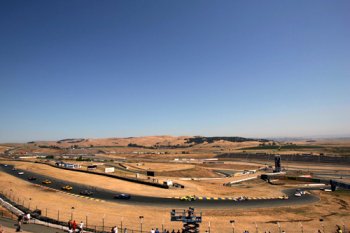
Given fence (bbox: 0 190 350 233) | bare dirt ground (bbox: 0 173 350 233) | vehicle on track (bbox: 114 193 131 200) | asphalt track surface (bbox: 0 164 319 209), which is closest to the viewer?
fence (bbox: 0 190 350 233)

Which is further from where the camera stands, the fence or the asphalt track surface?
the asphalt track surface

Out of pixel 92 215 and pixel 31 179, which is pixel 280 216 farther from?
pixel 31 179

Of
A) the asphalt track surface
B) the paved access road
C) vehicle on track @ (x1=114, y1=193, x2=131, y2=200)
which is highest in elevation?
the paved access road

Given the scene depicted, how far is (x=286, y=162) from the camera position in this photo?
498 ft

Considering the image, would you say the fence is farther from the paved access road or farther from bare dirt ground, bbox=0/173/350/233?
the paved access road

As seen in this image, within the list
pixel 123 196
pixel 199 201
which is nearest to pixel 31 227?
pixel 123 196

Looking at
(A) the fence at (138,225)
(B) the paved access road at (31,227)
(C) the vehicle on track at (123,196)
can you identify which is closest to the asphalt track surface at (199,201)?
(C) the vehicle on track at (123,196)

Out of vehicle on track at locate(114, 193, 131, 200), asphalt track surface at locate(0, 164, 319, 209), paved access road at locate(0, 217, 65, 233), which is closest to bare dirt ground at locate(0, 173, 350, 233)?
asphalt track surface at locate(0, 164, 319, 209)

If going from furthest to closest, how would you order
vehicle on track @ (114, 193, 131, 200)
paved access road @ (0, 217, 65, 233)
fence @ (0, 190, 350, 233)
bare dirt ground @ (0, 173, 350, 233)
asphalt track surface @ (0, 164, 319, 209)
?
vehicle on track @ (114, 193, 131, 200) → asphalt track surface @ (0, 164, 319, 209) → bare dirt ground @ (0, 173, 350, 233) → fence @ (0, 190, 350, 233) → paved access road @ (0, 217, 65, 233)

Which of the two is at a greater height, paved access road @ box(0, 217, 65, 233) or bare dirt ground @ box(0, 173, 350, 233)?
paved access road @ box(0, 217, 65, 233)

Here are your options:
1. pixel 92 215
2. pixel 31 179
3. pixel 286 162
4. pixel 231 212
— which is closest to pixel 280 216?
pixel 231 212

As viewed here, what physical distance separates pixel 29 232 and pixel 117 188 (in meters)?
37.3

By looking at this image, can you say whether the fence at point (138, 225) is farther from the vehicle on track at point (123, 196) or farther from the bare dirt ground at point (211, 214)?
the vehicle on track at point (123, 196)

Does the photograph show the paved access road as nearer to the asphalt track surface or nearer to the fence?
the fence
